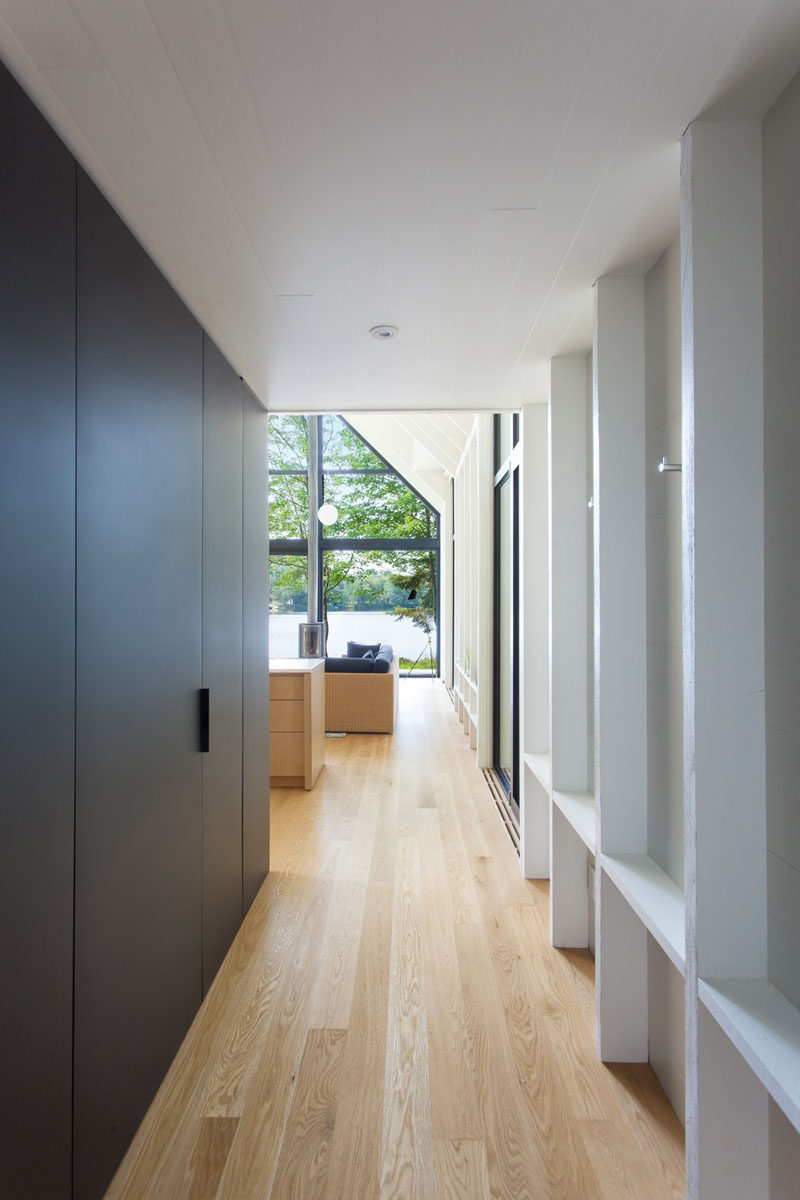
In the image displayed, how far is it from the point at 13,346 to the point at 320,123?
2.36 ft

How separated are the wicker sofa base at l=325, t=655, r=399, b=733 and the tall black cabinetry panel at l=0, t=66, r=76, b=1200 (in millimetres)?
5326

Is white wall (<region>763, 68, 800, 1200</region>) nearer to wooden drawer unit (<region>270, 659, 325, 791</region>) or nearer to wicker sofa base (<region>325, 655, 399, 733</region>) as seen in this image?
wooden drawer unit (<region>270, 659, 325, 791</region>)

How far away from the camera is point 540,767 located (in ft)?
9.33

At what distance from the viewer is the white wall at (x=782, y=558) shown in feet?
3.86

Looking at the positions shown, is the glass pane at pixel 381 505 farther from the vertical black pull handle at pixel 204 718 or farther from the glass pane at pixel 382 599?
the vertical black pull handle at pixel 204 718

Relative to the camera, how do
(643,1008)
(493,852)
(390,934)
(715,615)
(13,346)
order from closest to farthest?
(13,346)
(715,615)
(643,1008)
(390,934)
(493,852)

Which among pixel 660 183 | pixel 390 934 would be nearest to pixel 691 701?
pixel 660 183

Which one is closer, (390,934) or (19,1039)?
(19,1039)

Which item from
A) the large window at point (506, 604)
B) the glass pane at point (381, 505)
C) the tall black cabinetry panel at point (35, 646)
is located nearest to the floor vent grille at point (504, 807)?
the large window at point (506, 604)

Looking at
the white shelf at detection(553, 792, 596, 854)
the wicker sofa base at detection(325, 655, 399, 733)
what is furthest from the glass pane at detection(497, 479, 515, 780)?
the white shelf at detection(553, 792, 596, 854)

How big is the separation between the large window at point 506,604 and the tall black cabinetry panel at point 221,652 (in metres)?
1.96

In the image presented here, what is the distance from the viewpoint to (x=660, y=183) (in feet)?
4.99

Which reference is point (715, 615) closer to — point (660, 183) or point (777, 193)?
point (777, 193)

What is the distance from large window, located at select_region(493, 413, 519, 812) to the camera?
4.38 meters
